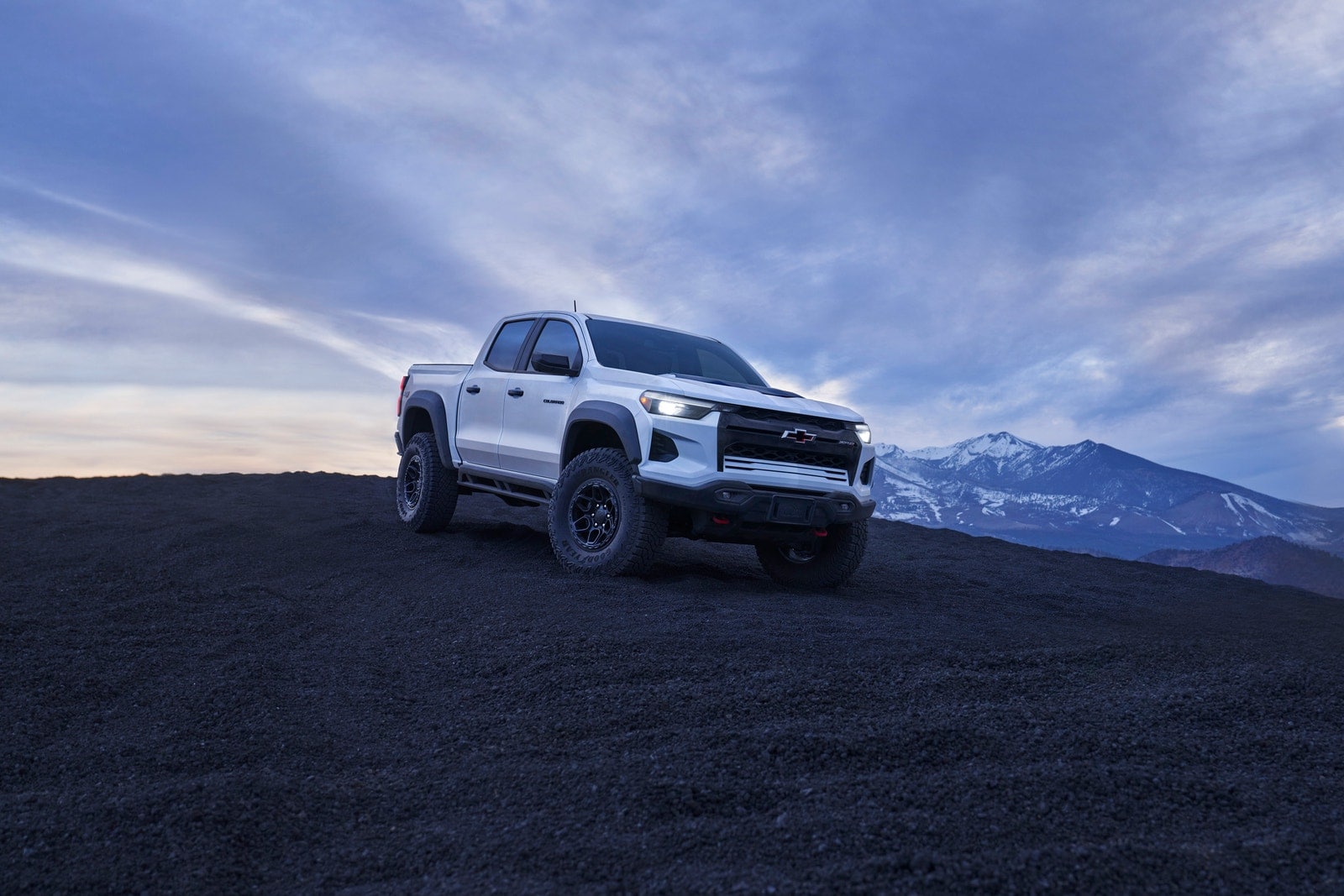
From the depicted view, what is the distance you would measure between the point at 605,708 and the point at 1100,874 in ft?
6.47

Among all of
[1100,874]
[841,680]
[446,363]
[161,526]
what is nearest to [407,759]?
[841,680]

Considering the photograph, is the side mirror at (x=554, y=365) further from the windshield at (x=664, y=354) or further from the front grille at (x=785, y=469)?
the front grille at (x=785, y=469)

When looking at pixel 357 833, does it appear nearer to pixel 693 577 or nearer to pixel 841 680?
pixel 841 680

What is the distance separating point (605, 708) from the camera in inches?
145

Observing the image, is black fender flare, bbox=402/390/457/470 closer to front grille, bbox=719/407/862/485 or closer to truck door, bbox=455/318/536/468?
truck door, bbox=455/318/536/468

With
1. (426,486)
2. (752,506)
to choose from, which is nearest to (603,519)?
(752,506)

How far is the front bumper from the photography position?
5.91 metres

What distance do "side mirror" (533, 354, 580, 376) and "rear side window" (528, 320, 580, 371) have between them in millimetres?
70

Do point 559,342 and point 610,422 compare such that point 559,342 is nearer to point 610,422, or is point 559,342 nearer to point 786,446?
point 610,422

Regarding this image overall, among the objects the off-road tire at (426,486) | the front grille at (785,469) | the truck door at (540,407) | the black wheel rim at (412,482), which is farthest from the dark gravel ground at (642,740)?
the black wheel rim at (412,482)

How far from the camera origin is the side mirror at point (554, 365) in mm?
6789

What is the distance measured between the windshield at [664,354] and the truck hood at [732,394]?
0.31 m

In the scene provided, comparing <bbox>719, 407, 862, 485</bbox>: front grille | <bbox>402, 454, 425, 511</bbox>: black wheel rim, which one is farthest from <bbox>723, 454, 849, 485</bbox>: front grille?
<bbox>402, 454, 425, 511</bbox>: black wheel rim

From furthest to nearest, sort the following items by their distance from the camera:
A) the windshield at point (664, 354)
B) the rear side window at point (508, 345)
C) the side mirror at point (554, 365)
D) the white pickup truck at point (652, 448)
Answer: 1. the rear side window at point (508, 345)
2. the windshield at point (664, 354)
3. the side mirror at point (554, 365)
4. the white pickup truck at point (652, 448)
